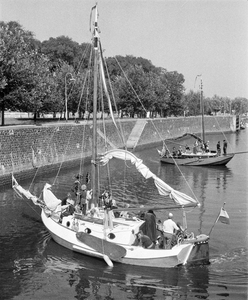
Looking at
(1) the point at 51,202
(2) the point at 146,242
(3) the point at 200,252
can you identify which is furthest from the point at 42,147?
(3) the point at 200,252

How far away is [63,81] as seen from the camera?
6850cm

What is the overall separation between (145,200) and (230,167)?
19.3 metres

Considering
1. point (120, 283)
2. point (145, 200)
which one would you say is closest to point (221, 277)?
point (120, 283)

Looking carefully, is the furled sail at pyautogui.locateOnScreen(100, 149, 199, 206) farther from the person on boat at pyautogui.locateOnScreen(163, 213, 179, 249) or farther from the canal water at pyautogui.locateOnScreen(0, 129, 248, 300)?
the canal water at pyautogui.locateOnScreen(0, 129, 248, 300)

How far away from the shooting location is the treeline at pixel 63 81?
138 ft

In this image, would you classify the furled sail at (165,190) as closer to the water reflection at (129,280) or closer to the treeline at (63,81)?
the water reflection at (129,280)

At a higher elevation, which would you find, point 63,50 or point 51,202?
point 63,50

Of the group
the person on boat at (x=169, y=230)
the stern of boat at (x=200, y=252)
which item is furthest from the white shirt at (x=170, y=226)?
the stern of boat at (x=200, y=252)

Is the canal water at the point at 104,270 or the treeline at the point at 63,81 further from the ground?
the treeline at the point at 63,81

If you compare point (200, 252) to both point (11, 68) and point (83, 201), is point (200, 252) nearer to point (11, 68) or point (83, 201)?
point (83, 201)

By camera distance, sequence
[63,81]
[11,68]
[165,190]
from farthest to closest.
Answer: [63,81], [11,68], [165,190]

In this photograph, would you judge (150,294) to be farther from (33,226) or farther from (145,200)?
(145,200)

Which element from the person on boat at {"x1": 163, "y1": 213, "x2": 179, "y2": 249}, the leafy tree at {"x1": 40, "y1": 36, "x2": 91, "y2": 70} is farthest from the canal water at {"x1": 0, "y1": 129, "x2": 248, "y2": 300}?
the leafy tree at {"x1": 40, "y1": 36, "x2": 91, "y2": 70}

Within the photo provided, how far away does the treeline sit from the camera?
42.0m
